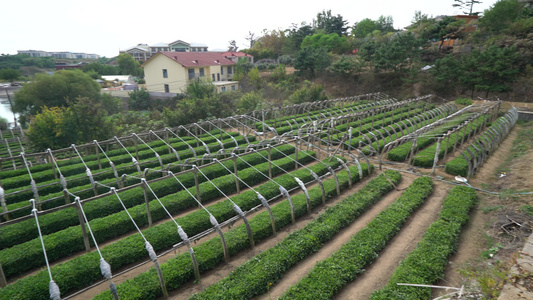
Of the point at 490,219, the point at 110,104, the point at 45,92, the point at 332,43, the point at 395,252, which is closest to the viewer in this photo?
the point at 395,252

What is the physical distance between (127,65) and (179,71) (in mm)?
50606

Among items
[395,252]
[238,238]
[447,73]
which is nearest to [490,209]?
[395,252]

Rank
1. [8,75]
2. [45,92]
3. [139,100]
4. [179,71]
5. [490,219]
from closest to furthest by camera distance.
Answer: [490,219] → [45,92] → [139,100] → [179,71] → [8,75]

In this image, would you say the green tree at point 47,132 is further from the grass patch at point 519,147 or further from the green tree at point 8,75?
the green tree at point 8,75

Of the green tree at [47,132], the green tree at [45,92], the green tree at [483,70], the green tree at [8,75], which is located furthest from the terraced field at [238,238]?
the green tree at [8,75]

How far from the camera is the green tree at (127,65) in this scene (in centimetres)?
8700

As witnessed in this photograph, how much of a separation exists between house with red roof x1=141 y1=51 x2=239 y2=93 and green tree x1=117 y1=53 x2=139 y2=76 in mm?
42090

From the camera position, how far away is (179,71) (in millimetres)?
48094

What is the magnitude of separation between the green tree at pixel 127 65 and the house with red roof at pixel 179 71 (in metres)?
42.1

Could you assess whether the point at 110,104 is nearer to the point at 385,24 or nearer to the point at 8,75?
the point at 8,75

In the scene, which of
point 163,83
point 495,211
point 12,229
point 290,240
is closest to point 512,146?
point 495,211

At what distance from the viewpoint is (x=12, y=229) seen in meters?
11.5

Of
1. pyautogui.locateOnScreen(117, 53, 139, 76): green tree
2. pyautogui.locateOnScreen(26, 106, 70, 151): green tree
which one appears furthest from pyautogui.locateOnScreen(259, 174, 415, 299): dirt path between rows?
pyautogui.locateOnScreen(117, 53, 139, 76): green tree

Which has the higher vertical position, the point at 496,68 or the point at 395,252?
the point at 496,68
